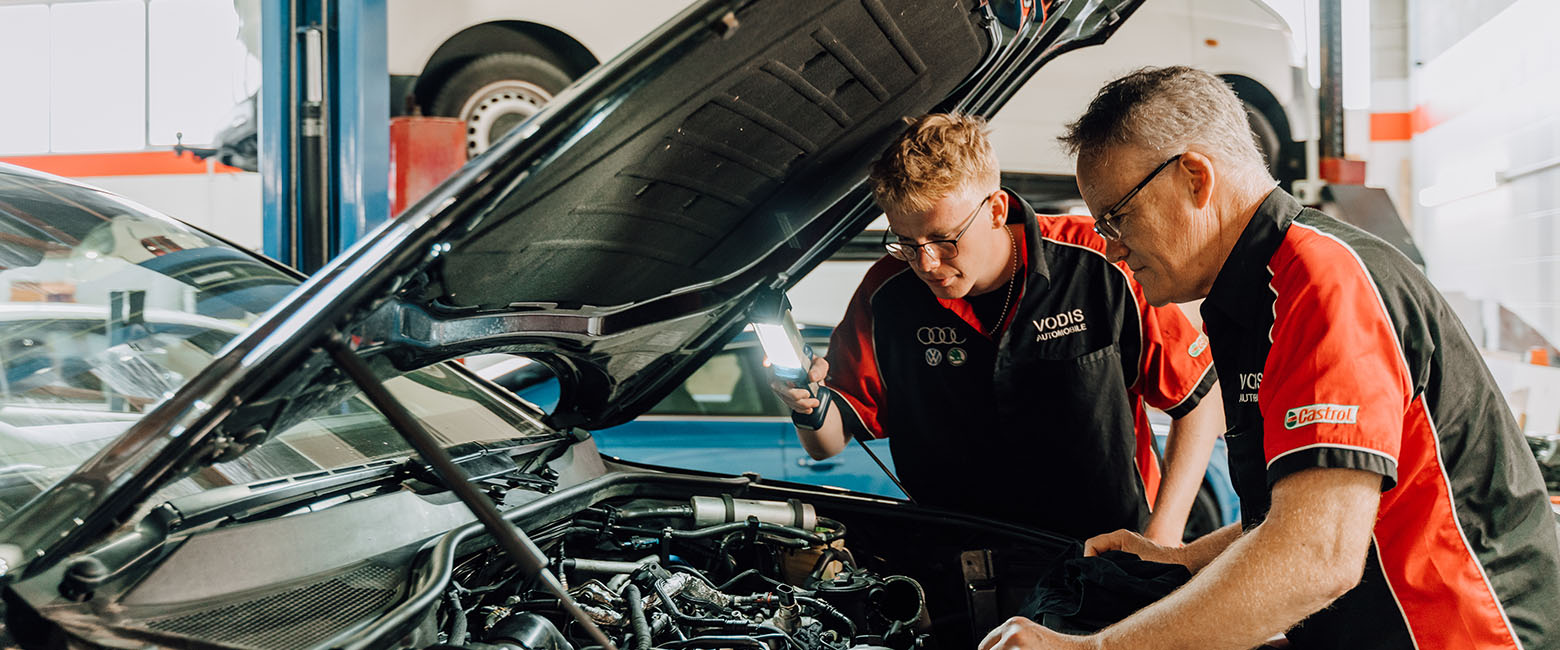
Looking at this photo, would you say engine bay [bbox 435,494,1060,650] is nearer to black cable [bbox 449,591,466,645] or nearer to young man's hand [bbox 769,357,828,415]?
black cable [bbox 449,591,466,645]

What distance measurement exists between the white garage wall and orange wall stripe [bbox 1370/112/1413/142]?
0.08m

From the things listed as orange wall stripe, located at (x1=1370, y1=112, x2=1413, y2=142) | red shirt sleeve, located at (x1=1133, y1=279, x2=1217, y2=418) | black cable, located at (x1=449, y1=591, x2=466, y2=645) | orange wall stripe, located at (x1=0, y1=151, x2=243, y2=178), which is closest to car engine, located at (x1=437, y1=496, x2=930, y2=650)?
black cable, located at (x1=449, y1=591, x2=466, y2=645)

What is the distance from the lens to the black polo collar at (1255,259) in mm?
1107

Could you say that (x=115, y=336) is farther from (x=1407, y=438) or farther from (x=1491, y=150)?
(x=1491, y=150)

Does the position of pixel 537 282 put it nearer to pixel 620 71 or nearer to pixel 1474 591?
pixel 620 71

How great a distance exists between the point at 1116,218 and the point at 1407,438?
0.39m

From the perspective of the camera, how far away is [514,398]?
1822mm

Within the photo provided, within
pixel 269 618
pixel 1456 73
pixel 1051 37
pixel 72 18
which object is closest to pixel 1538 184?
pixel 1456 73

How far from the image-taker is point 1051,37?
5.12 feet

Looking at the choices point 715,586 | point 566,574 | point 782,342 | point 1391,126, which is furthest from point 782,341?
point 1391,126

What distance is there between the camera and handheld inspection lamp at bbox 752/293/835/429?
1626 millimetres

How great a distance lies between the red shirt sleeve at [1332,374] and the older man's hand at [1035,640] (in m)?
0.26

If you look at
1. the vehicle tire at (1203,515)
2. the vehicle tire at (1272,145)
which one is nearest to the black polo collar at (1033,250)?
Answer: the vehicle tire at (1203,515)

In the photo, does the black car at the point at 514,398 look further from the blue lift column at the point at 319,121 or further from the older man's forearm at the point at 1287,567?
the blue lift column at the point at 319,121
